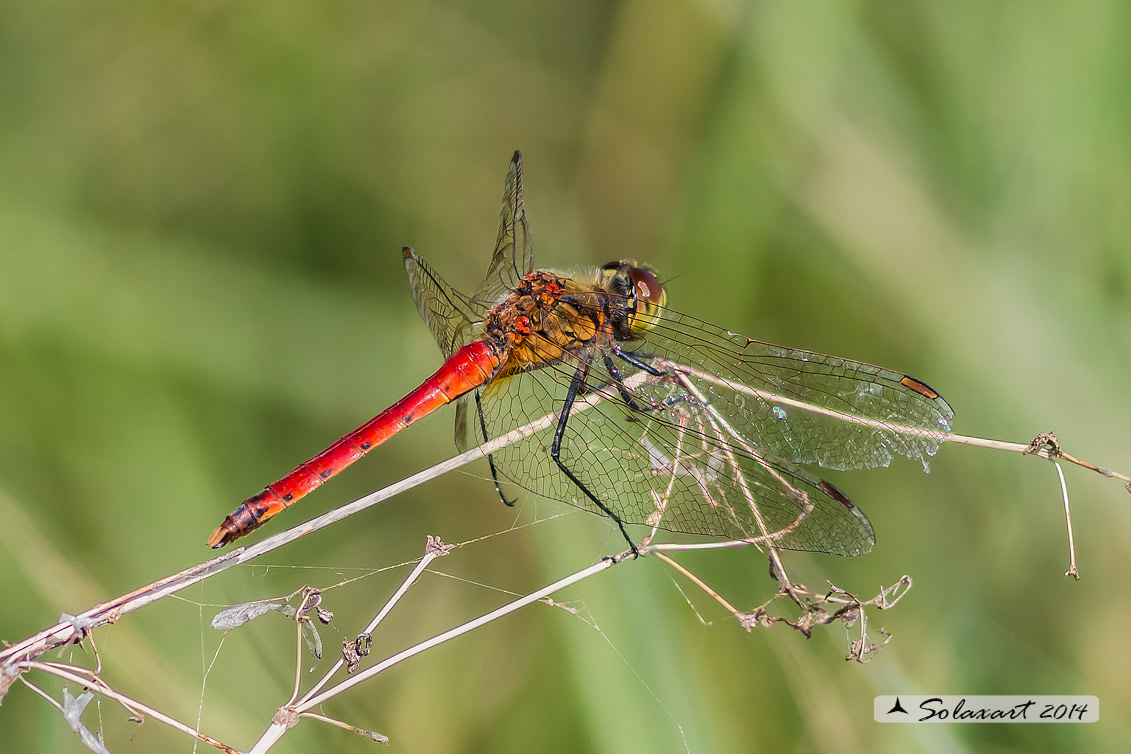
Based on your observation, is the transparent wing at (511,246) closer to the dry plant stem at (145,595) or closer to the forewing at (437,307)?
the forewing at (437,307)

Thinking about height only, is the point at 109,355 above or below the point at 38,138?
below

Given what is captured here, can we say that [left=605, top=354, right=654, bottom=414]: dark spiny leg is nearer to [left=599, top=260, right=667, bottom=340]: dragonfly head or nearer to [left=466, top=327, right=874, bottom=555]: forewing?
[left=466, top=327, right=874, bottom=555]: forewing

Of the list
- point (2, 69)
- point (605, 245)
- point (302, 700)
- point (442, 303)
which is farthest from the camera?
point (605, 245)

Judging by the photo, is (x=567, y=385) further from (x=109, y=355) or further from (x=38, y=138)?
(x=38, y=138)

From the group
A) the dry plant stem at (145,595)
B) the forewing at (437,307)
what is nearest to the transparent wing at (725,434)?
the forewing at (437,307)

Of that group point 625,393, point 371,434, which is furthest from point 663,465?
point 371,434

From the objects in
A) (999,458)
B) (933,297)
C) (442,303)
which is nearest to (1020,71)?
(933,297)
